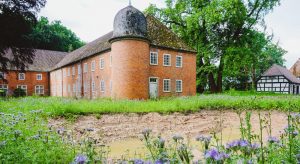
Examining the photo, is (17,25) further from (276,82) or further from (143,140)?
(276,82)

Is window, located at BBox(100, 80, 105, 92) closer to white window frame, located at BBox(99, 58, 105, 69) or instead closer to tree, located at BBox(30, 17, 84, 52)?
white window frame, located at BBox(99, 58, 105, 69)

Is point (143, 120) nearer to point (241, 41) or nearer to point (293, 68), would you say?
point (241, 41)

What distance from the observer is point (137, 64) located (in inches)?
907

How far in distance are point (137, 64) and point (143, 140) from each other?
15416 millimetres

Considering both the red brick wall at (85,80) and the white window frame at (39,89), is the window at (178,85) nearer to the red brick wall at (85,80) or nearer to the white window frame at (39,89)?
the red brick wall at (85,80)

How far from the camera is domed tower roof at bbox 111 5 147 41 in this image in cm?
2288

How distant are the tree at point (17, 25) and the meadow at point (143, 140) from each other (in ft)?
25.4

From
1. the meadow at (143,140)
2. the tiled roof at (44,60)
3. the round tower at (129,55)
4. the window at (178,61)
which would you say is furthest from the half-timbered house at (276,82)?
the tiled roof at (44,60)

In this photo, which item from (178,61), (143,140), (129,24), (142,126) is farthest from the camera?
(178,61)

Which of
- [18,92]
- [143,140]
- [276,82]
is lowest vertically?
[143,140]

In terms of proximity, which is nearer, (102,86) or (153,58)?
(153,58)

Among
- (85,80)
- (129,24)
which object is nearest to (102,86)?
(85,80)

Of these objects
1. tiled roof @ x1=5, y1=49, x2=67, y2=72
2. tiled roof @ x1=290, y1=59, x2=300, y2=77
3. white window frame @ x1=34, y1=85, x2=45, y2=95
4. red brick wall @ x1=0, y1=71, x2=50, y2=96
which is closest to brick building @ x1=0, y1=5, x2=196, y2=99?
red brick wall @ x1=0, y1=71, x2=50, y2=96

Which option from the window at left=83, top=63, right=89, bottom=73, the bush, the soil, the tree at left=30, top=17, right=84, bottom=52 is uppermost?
the tree at left=30, top=17, right=84, bottom=52
